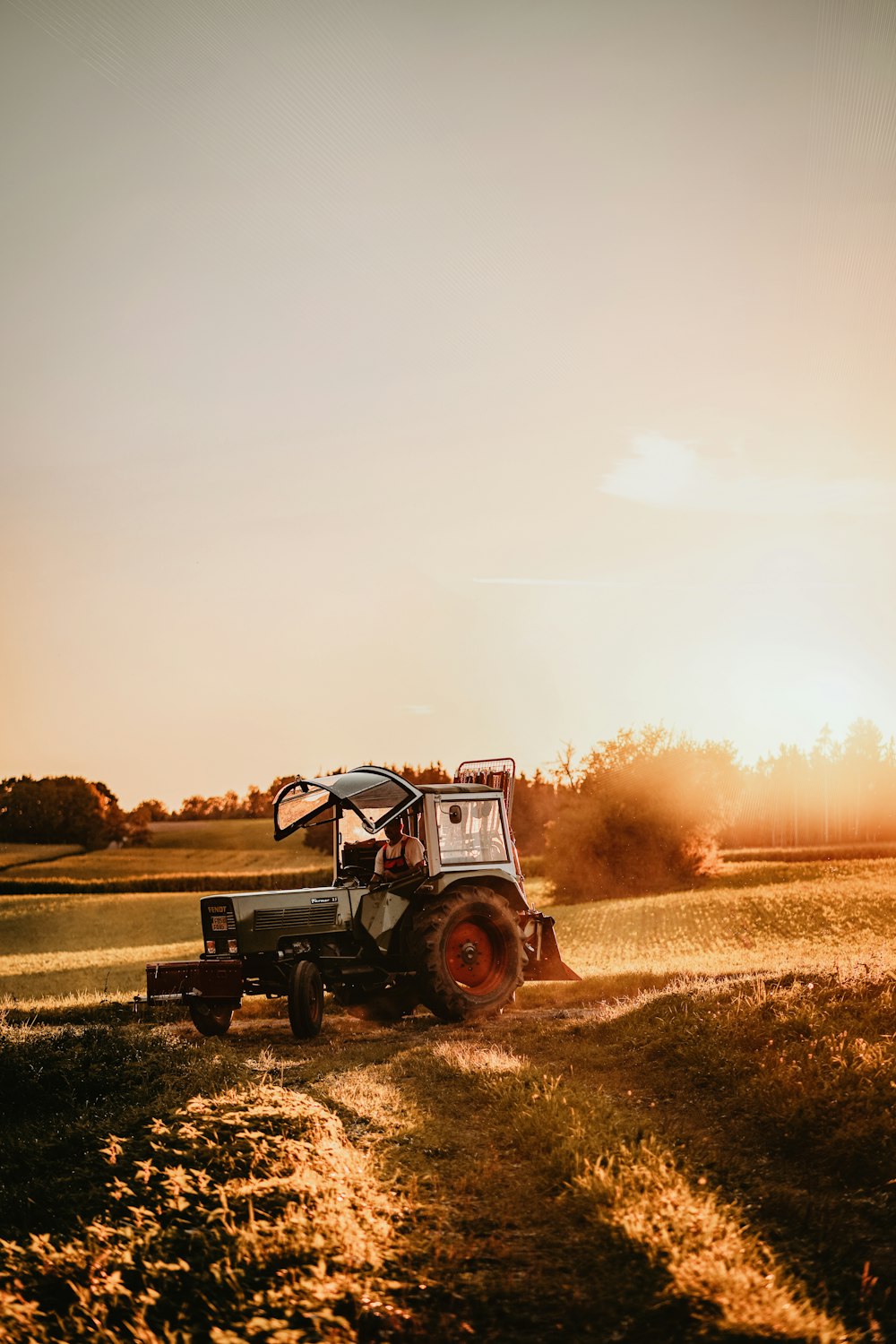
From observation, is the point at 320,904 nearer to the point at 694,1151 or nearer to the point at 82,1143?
the point at 82,1143

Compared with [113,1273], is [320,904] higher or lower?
higher

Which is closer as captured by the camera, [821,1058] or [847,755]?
→ [821,1058]

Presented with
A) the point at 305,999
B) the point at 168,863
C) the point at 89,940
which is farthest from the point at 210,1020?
the point at 168,863

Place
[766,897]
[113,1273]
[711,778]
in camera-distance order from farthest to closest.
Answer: [711,778]
[766,897]
[113,1273]

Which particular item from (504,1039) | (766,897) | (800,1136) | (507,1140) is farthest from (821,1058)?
(766,897)

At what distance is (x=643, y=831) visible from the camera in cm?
4384

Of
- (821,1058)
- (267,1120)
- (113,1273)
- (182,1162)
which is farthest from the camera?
(821,1058)

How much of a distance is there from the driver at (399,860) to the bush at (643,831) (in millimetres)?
31474

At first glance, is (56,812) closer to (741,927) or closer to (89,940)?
(89,940)

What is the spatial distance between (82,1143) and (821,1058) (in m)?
5.89

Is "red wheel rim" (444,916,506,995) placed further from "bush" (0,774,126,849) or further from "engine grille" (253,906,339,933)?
"bush" (0,774,126,849)

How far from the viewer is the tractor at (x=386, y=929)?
39.3 ft

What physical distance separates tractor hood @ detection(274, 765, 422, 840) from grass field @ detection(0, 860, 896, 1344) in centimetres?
268

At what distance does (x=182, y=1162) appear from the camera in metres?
6.62
